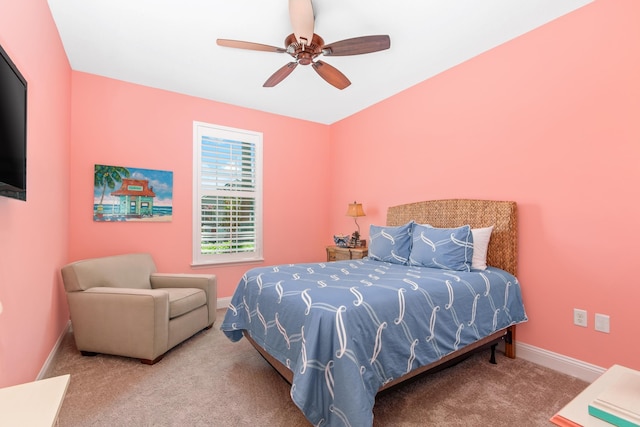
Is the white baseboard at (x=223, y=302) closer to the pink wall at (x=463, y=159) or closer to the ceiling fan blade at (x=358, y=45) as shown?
the pink wall at (x=463, y=159)

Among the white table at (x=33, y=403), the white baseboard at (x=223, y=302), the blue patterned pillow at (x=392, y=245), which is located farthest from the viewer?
the white baseboard at (x=223, y=302)

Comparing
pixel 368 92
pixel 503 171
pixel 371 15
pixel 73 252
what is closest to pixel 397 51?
pixel 371 15

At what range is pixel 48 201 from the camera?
233cm

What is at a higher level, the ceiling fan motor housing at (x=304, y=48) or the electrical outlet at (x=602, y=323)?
the ceiling fan motor housing at (x=304, y=48)

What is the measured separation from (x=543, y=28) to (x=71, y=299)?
4372 mm

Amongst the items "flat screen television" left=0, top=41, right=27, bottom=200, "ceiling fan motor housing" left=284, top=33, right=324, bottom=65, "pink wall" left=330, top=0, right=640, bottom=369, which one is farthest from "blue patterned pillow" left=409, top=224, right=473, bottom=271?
"flat screen television" left=0, top=41, right=27, bottom=200

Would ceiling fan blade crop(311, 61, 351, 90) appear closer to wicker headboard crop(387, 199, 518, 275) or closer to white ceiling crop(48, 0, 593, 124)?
white ceiling crop(48, 0, 593, 124)

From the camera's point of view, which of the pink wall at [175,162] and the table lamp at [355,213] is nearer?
the pink wall at [175,162]

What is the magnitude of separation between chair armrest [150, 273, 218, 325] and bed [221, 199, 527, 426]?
717 millimetres

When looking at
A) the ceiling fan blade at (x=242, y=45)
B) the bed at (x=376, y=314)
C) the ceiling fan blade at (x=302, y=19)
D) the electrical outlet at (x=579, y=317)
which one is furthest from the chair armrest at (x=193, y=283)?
the electrical outlet at (x=579, y=317)

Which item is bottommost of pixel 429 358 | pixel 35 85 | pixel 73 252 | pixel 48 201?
pixel 429 358

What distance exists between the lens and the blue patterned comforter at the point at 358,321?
1476 millimetres

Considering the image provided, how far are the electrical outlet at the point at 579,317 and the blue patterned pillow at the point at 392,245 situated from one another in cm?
128

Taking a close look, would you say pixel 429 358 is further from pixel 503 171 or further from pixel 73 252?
pixel 73 252
